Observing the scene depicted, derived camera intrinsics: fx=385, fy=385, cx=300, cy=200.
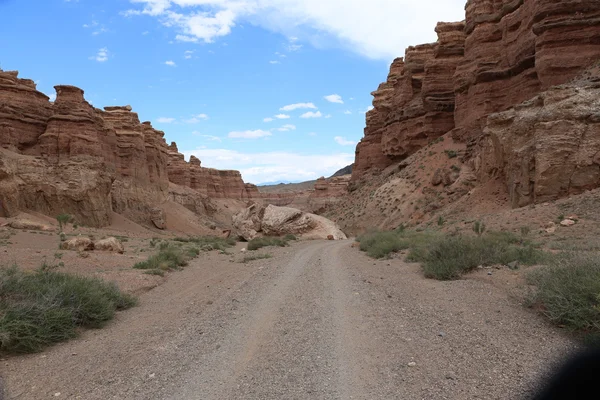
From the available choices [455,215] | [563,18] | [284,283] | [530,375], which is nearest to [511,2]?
[563,18]

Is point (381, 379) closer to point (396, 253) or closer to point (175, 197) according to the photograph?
point (396, 253)

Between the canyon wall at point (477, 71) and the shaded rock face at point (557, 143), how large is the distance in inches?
46.0

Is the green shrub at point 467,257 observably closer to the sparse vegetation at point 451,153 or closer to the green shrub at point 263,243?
the green shrub at point 263,243

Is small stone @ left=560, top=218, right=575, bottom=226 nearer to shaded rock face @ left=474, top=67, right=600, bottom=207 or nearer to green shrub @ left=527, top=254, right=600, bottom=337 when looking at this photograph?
shaded rock face @ left=474, top=67, right=600, bottom=207

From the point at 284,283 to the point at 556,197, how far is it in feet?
51.2

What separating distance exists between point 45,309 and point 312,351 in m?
4.01

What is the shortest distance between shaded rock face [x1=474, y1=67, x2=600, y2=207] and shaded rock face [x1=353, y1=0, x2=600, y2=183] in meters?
3.27

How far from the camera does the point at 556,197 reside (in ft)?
61.1

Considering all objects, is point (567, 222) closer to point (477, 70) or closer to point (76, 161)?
point (477, 70)

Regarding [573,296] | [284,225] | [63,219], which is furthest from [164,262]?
[63,219]

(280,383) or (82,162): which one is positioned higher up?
(82,162)

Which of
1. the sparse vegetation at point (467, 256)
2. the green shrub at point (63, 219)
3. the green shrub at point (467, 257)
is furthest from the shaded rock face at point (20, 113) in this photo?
the green shrub at point (467, 257)

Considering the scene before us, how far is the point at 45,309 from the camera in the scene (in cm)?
569

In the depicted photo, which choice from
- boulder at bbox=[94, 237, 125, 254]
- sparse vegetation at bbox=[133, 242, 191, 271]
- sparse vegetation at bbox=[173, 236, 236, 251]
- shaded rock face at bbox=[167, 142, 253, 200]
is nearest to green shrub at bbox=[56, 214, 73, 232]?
sparse vegetation at bbox=[173, 236, 236, 251]
